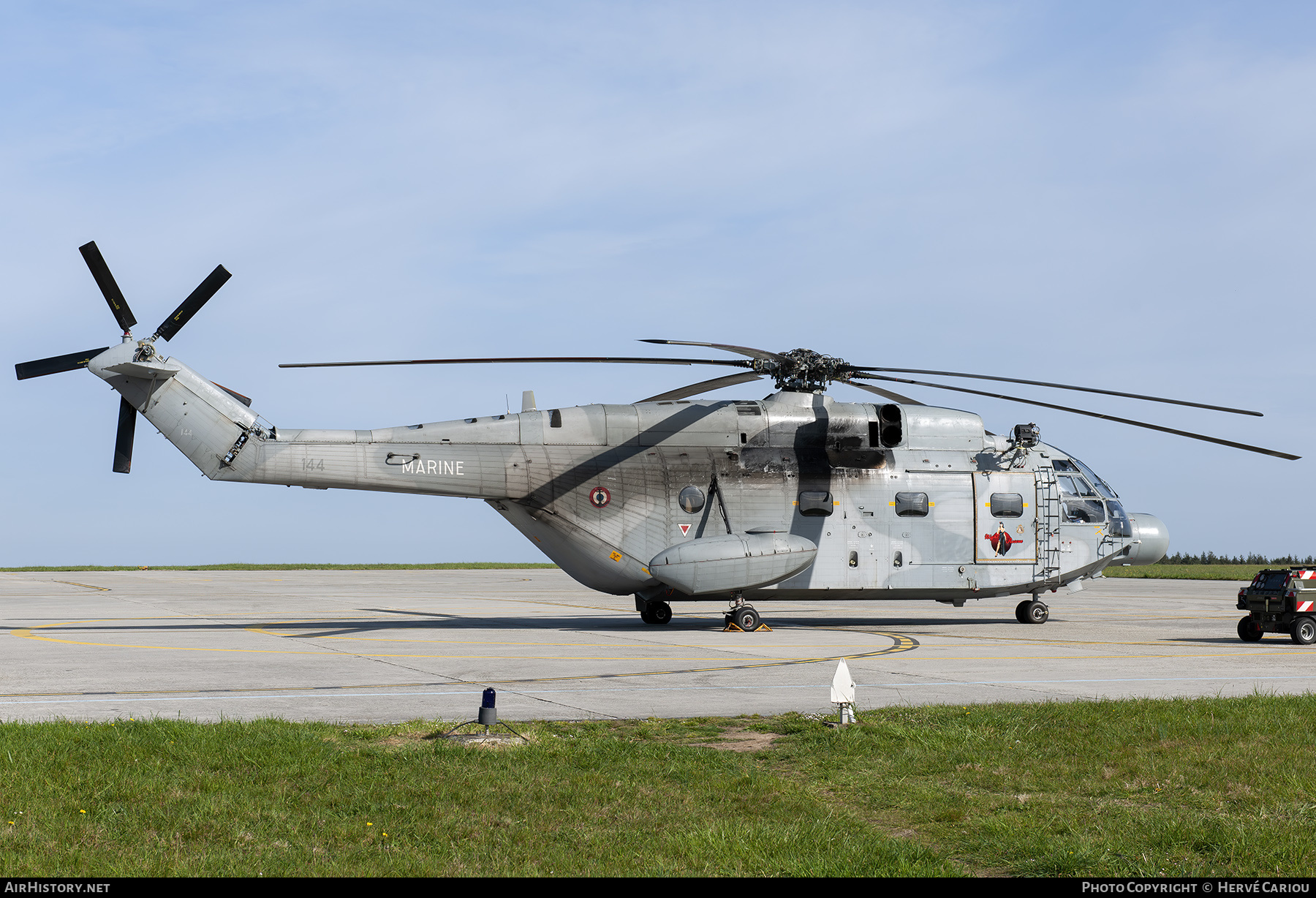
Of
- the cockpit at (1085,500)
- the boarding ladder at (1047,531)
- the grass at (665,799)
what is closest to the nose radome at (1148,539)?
the cockpit at (1085,500)

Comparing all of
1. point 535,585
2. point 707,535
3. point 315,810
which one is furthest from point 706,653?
point 535,585

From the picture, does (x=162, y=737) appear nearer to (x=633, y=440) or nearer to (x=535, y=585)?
(x=633, y=440)

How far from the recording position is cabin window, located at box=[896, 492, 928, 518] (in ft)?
80.2

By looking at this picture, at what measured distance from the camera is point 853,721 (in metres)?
10.5

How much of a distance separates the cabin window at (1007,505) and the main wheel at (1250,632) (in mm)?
5287

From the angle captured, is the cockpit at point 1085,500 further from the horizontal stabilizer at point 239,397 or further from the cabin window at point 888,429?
the horizontal stabilizer at point 239,397

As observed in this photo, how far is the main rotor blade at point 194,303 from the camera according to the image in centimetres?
2120

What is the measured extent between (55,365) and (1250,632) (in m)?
24.2

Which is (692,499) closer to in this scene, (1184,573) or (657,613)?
(657,613)

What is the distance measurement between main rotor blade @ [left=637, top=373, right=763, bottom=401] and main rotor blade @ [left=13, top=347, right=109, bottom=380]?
11592 millimetres

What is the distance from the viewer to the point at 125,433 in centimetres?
2142

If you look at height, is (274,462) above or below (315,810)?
above

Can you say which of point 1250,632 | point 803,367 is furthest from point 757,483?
point 1250,632
